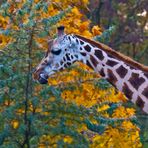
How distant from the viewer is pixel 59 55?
7504mm

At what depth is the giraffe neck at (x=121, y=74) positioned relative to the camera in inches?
296

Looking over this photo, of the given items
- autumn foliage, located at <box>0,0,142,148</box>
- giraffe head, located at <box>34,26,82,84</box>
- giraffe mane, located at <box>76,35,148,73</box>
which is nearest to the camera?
autumn foliage, located at <box>0,0,142,148</box>

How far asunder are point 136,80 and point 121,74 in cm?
17

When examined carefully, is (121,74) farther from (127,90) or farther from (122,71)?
(127,90)

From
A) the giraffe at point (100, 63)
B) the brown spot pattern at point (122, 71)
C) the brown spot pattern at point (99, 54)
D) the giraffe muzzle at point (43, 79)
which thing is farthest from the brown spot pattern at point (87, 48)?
the giraffe muzzle at point (43, 79)

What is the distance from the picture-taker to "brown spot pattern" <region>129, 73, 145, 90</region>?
24.8 ft

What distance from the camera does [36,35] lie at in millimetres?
7082

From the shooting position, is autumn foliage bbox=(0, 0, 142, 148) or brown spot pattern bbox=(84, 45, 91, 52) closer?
autumn foliage bbox=(0, 0, 142, 148)

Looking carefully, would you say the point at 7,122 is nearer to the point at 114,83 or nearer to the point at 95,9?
the point at 114,83

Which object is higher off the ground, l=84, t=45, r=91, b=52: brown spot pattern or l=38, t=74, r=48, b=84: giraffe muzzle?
l=84, t=45, r=91, b=52: brown spot pattern

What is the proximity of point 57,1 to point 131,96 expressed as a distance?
1928mm

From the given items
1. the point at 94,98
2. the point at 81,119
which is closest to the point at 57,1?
the point at 94,98

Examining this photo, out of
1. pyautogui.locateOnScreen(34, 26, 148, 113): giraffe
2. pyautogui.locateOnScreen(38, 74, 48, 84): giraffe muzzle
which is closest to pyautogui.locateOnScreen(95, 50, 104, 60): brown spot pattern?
pyautogui.locateOnScreen(34, 26, 148, 113): giraffe

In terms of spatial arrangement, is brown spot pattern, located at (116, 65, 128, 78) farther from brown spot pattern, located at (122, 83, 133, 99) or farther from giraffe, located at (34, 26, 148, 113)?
brown spot pattern, located at (122, 83, 133, 99)
